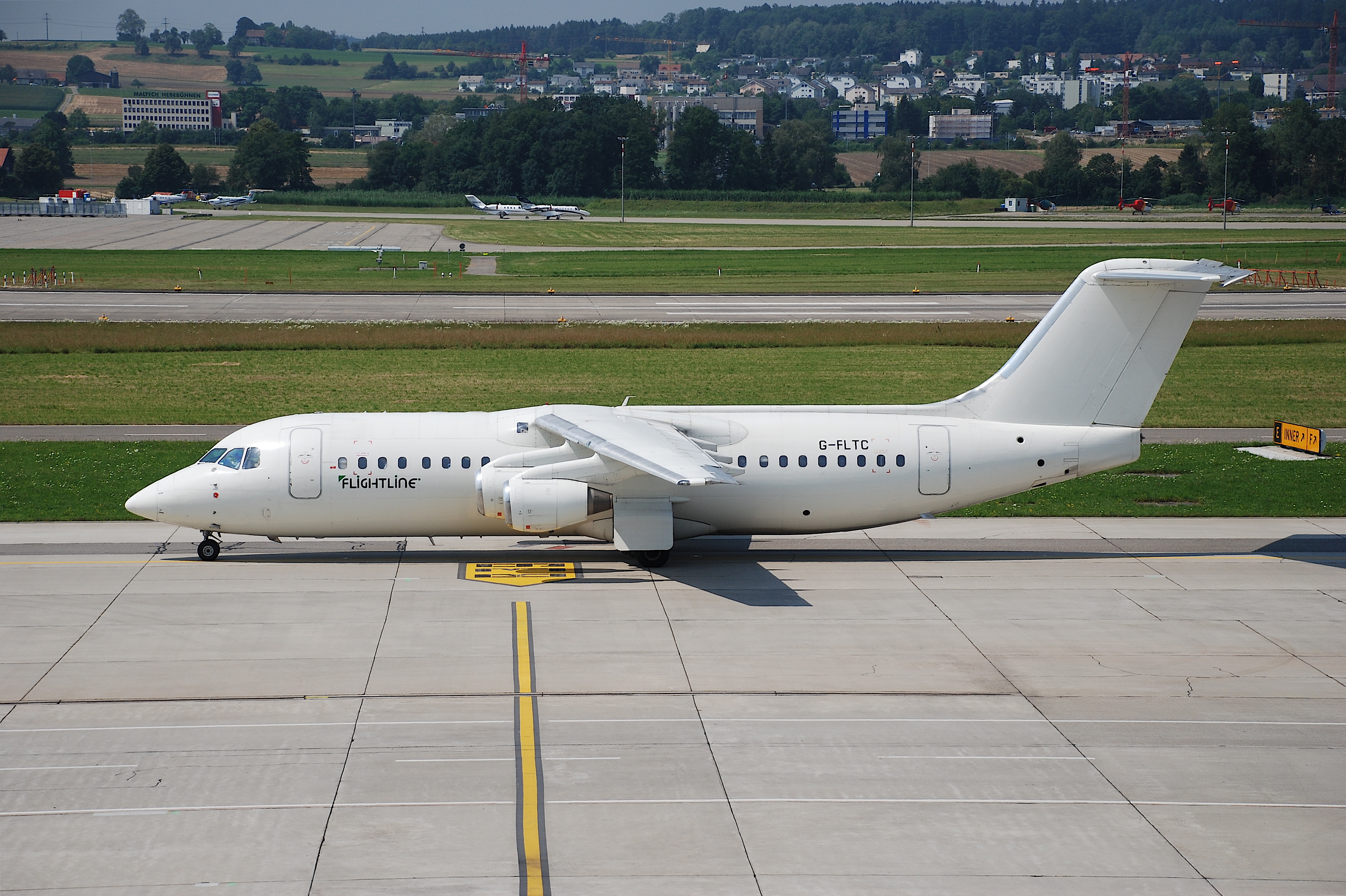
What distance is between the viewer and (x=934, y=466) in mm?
28422

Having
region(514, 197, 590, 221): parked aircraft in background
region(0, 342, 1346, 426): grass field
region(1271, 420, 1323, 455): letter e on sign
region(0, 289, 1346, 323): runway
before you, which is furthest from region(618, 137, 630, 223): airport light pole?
region(1271, 420, 1323, 455): letter e on sign

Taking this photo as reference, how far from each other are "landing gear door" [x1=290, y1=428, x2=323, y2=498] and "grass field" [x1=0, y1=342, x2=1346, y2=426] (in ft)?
49.9

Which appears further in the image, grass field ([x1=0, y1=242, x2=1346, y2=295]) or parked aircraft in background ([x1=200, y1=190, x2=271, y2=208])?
parked aircraft in background ([x1=200, y1=190, x2=271, y2=208])

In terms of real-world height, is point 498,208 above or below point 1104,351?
above

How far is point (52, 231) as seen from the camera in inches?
4931

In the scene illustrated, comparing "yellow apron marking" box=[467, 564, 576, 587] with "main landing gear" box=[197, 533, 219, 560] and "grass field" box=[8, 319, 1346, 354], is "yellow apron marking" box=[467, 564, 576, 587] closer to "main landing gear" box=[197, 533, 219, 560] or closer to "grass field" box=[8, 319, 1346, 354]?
"main landing gear" box=[197, 533, 219, 560]

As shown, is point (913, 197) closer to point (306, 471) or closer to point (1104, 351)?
point (1104, 351)

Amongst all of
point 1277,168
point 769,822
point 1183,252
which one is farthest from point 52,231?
point 1277,168

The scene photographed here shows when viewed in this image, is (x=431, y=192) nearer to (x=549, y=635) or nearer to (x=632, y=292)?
(x=632, y=292)

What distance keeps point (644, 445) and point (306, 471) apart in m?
7.86

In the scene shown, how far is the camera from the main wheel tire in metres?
28.3

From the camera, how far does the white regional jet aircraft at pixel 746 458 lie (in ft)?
92.0

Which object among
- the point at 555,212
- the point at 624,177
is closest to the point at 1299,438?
the point at 555,212

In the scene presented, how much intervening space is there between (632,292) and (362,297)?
648 inches
